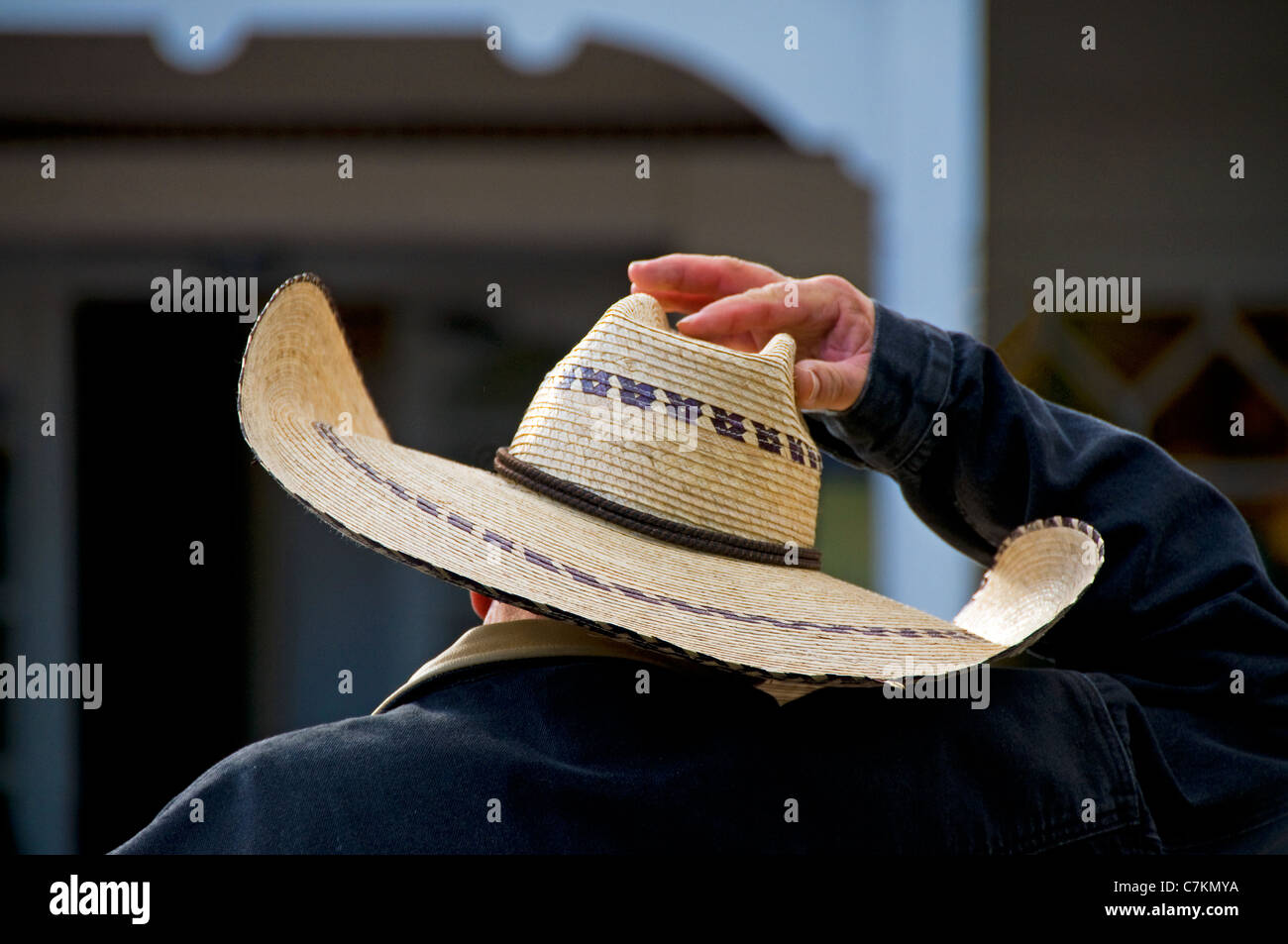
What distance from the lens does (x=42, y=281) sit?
4.05 meters

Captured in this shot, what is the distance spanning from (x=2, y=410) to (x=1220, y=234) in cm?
409

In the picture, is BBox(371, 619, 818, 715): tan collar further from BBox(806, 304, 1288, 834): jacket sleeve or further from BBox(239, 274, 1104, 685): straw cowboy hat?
BBox(806, 304, 1288, 834): jacket sleeve

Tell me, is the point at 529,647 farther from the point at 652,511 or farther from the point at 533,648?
the point at 652,511

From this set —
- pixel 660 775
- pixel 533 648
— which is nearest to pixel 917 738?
pixel 660 775

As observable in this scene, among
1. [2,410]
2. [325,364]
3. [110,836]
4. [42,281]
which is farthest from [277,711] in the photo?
[325,364]

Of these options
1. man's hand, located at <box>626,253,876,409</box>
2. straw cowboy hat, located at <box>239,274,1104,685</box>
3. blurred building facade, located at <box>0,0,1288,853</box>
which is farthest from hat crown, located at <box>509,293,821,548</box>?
blurred building facade, located at <box>0,0,1288,853</box>

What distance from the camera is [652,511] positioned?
3.29ft

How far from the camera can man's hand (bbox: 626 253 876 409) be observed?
117 centimetres

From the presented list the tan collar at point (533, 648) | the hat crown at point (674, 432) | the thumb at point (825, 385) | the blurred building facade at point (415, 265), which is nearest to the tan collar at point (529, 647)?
the tan collar at point (533, 648)

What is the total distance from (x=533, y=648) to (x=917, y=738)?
32 centimetres

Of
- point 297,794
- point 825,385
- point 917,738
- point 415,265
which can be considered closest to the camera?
point 297,794

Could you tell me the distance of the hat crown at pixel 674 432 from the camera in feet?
3.28

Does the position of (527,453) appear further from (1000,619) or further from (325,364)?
(1000,619)

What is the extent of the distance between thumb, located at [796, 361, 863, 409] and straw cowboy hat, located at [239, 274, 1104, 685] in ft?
0.13
